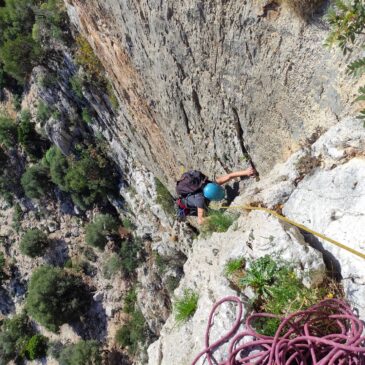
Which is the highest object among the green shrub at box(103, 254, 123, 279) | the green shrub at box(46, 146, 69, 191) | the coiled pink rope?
the coiled pink rope

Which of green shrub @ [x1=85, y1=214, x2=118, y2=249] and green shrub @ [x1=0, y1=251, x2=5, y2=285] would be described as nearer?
green shrub @ [x1=85, y1=214, x2=118, y2=249]

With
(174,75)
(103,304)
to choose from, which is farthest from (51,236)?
(174,75)

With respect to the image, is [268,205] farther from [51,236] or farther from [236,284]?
[51,236]

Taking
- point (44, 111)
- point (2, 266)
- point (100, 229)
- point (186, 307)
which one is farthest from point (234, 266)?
point (2, 266)

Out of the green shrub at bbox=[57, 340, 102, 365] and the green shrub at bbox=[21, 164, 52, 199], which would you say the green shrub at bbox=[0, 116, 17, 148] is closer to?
the green shrub at bbox=[21, 164, 52, 199]

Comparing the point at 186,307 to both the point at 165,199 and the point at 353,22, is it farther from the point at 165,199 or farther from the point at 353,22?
the point at 165,199

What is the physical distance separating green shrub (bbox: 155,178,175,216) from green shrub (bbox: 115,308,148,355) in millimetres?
4867

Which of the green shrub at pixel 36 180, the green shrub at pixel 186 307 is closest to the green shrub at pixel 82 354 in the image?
the green shrub at pixel 36 180

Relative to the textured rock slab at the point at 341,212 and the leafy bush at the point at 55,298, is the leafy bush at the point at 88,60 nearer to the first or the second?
the textured rock slab at the point at 341,212

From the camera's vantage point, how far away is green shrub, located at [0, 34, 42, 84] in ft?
45.7

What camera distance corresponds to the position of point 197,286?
14.9 feet

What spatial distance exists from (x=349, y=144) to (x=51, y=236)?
1621 cm

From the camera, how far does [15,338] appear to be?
17.7m

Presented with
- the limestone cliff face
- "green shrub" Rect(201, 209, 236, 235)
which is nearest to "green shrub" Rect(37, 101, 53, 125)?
the limestone cliff face
